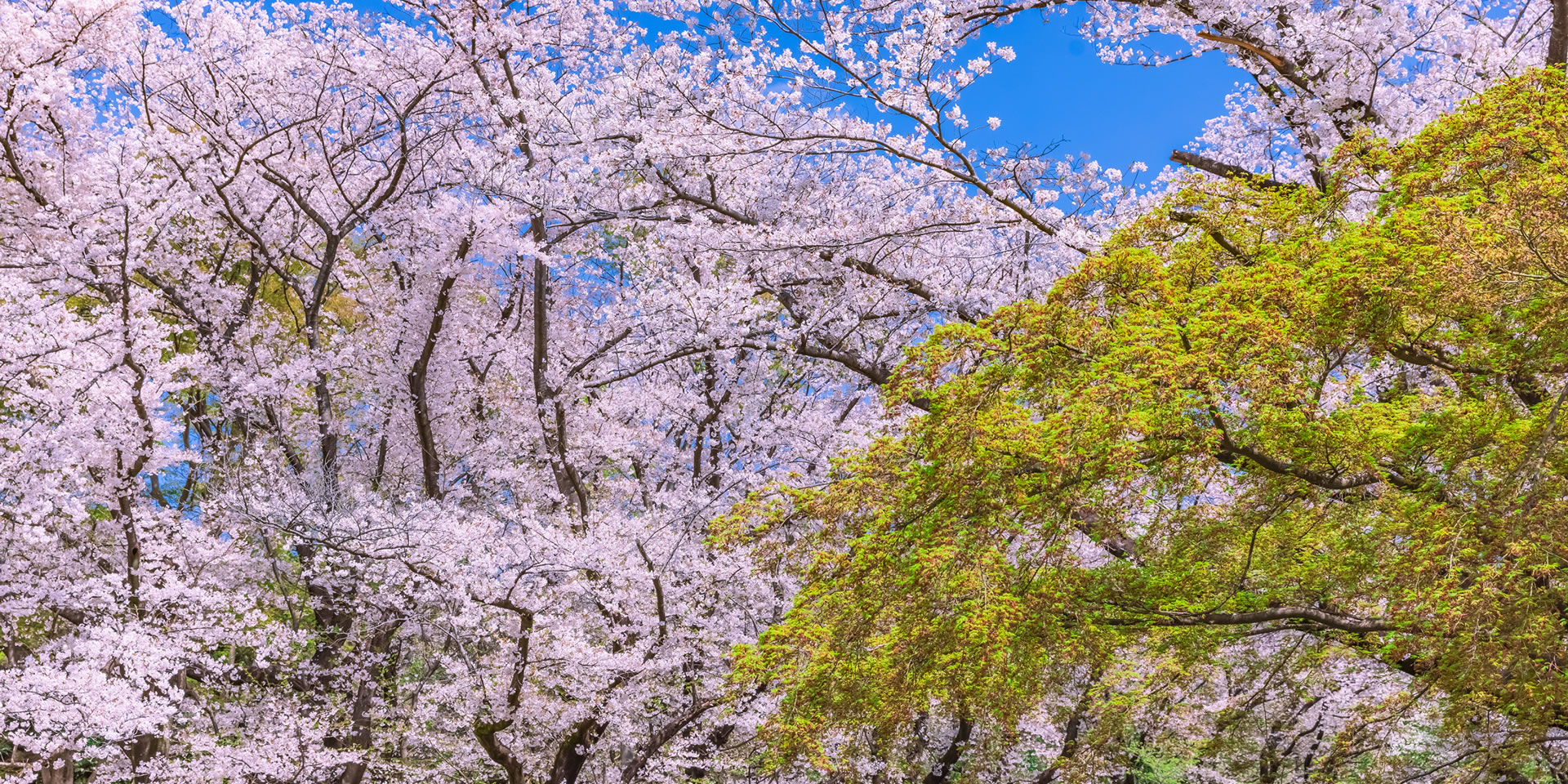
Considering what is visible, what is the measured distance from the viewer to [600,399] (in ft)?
48.5

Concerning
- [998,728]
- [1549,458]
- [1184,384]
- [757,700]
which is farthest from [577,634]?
[1549,458]

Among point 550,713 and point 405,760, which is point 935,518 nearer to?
point 550,713

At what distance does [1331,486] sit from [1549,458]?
92 cm

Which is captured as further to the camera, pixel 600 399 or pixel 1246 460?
pixel 600 399

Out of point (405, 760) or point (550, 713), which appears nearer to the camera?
point (550, 713)

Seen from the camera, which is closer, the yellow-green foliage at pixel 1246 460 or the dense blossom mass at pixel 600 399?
the yellow-green foliage at pixel 1246 460

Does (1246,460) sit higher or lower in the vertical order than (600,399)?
lower

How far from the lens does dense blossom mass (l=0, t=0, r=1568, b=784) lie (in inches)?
238

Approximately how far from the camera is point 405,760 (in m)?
13.2

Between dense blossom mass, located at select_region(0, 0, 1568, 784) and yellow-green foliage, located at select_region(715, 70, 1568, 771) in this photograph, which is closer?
yellow-green foliage, located at select_region(715, 70, 1568, 771)

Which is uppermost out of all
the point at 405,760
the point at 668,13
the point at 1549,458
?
the point at 668,13

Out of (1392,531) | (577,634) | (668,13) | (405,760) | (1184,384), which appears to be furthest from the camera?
(405,760)

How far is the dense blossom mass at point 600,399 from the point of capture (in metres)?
6.05

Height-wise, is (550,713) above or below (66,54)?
below
